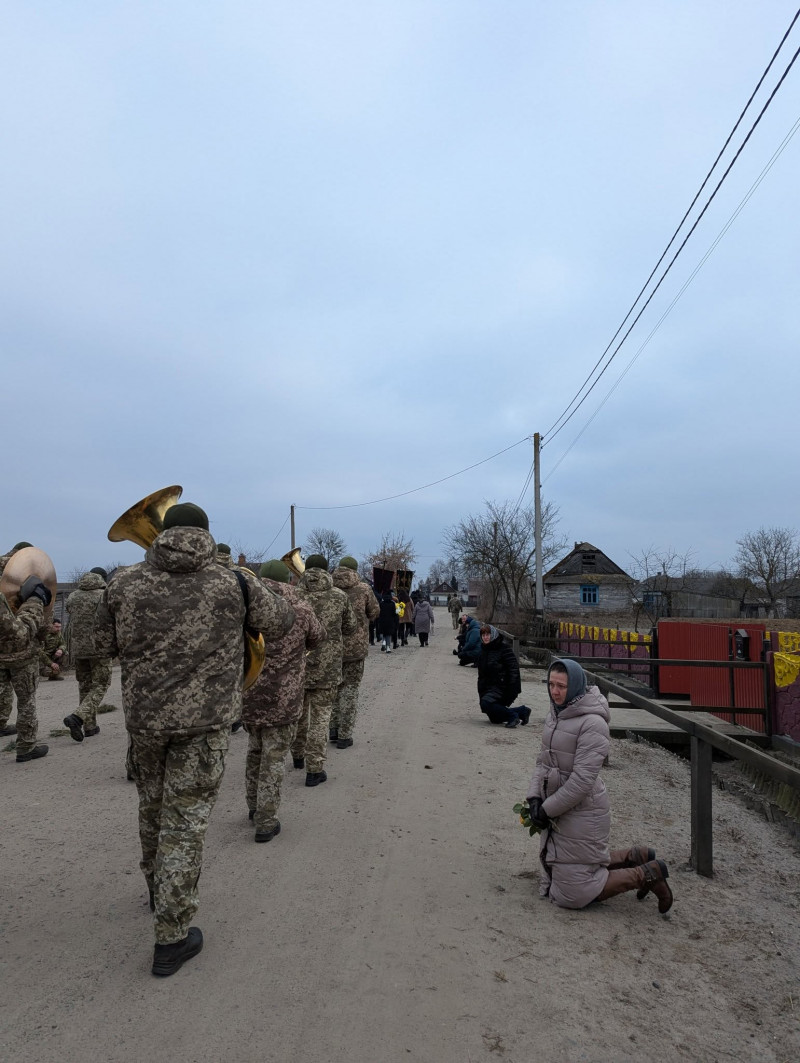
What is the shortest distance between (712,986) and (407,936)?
1.42 meters

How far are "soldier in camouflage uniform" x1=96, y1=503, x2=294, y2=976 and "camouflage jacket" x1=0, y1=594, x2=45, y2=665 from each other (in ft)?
10.5

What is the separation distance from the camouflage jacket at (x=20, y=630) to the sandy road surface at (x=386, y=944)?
52.2 inches

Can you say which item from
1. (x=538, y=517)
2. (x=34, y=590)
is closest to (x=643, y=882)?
(x=34, y=590)

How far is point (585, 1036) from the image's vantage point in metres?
2.91

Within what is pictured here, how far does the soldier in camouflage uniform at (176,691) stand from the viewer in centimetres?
338

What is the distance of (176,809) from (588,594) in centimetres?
4563

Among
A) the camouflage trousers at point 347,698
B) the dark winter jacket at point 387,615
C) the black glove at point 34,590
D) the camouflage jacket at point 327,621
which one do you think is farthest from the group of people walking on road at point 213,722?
the dark winter jacket at point 387,615

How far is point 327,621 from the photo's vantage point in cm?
726

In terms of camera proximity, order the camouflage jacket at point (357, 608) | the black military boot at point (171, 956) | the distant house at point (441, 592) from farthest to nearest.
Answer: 1. the distant house at point (441, 592)
2. the camouflage jacket at point (357, 608)
3. the black military boot at point (171, 956)

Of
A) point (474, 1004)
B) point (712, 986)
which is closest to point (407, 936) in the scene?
point (474, 1004)

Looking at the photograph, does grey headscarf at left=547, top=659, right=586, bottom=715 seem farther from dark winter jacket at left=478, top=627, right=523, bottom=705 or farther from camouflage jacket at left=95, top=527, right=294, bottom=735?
dark winter jacket at left=478, top=627, right=523, bottom=705

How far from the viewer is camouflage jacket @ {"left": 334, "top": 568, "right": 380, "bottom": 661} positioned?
26.6 ft

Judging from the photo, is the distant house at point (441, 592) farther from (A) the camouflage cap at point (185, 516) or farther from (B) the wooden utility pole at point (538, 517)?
(A) the camouflage cap at point (185, 516)

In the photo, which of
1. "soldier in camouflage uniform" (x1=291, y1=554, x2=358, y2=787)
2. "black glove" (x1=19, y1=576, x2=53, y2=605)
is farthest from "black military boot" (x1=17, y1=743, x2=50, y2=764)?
"soldier in camouflage uniform" (x1=291, y1=554, x2=358, y2=787)
